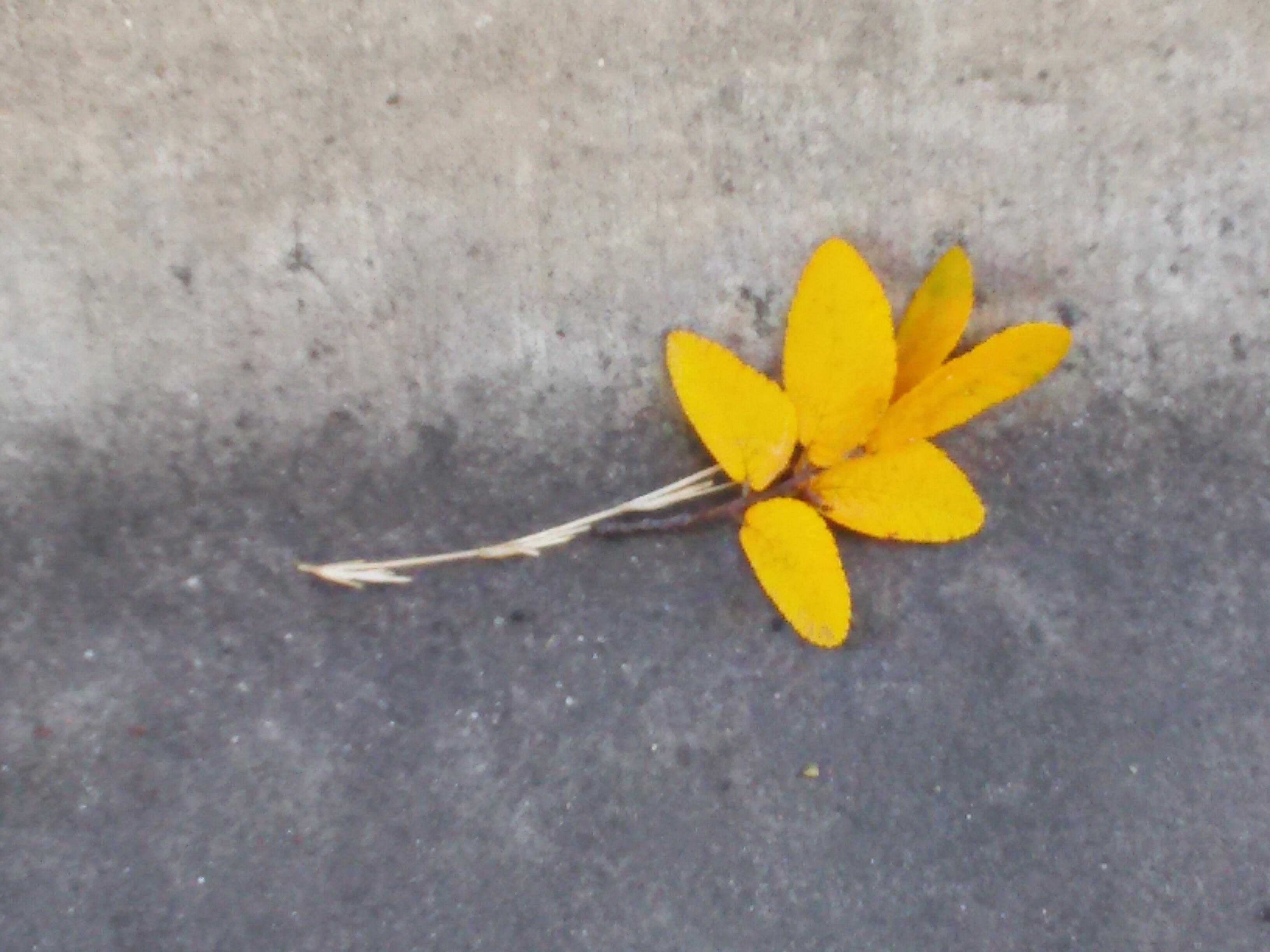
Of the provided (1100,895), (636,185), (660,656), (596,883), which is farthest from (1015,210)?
(596,883)

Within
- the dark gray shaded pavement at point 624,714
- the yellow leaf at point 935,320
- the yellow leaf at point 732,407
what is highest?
the yellow leaf at point 935,320

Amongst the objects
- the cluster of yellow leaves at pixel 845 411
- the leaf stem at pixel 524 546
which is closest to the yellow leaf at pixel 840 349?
the cluster of yellow leaves at pixel 845 411

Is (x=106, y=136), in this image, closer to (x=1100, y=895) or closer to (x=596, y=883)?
(x=596, y=883)

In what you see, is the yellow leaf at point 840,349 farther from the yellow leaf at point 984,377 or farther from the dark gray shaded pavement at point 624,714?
the dark gray shaded pavement at point 624,714

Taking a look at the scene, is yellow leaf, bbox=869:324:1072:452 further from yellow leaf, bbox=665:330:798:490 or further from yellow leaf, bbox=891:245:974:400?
yellow leaf, bbox=665:330:798:490

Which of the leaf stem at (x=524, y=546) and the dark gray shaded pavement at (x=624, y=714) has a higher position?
the leaf stem at (x=524, y=546)

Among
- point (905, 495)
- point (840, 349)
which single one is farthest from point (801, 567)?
point (840, 349)

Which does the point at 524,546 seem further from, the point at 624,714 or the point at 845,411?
the point at 845,411

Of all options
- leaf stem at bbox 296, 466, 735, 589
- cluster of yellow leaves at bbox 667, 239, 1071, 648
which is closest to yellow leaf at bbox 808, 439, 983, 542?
cluster of yellow leaves at bbox 667, 239, 1071, 648
